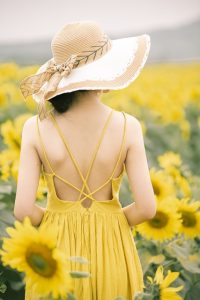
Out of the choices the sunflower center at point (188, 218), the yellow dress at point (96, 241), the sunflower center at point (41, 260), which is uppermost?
the sunflower center at point (41, 260)

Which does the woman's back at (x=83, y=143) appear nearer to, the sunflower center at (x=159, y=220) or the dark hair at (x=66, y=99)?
the dark hair at (x=66, y=99)

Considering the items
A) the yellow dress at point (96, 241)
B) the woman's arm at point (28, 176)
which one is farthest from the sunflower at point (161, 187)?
the woman's arm at point (28, 176)

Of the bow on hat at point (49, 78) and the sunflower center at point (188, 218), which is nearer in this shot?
the bow on hat at point (49, 78)

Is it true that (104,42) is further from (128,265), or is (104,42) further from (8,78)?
(8,78)

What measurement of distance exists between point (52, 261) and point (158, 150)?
14.9 feet

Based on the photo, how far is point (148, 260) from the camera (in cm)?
258

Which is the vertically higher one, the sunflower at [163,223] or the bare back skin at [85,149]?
the bare back skin at [85,149]

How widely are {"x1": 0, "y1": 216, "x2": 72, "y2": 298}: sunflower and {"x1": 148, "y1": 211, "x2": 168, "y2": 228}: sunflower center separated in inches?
36.3

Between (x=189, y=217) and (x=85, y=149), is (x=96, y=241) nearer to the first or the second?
(x=85, y=149)

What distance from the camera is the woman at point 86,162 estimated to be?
1819mm

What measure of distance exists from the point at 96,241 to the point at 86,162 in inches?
9.3

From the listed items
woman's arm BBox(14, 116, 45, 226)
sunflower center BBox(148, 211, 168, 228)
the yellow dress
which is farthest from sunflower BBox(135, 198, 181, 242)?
woman's arm BBox(14, 116, 45, 226)

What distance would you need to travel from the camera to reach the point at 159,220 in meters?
2.43

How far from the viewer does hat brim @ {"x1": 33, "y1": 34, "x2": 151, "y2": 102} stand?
5.82 feet
